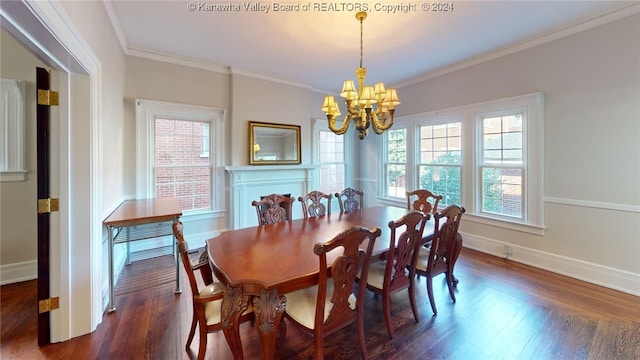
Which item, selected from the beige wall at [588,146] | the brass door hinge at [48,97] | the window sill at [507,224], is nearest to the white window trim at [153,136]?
the brass door hinge at [48,97]

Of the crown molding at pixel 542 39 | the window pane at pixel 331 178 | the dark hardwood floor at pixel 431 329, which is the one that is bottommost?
the dark hardwood floor at pixel 431 329

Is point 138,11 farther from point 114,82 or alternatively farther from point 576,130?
point 576,130

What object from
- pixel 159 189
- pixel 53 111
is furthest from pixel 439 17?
pixel 159 189

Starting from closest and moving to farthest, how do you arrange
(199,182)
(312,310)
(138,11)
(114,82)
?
1. (312,310)
2. (138,11)
3. (114,82)
4. (199,182)

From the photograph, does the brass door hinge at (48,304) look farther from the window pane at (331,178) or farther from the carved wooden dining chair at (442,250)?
the window pane at (331,178)

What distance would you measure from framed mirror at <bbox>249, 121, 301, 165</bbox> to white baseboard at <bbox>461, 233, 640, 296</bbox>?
10.9 feet

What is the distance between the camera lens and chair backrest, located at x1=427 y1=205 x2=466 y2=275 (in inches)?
89.1

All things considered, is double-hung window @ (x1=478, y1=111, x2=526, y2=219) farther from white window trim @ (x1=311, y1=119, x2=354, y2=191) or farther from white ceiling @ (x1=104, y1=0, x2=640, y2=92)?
white window trim @ (x1=311, y1=119, x2=354, y2=191)

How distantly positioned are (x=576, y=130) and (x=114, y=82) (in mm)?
5178

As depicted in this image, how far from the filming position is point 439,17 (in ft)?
9.01

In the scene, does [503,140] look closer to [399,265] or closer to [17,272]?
[399,265]

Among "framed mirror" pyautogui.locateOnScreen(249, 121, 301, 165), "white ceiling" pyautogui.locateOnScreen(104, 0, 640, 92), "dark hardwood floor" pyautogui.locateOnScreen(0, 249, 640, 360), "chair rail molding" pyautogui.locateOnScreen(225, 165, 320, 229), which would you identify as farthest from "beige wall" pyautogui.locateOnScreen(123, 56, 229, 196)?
"dark hardwood floor" pyautogui.locateOnScreen(0, 249, 640, 360)

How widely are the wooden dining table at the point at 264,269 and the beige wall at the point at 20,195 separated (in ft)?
8.31

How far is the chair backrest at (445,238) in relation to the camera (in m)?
2.26
